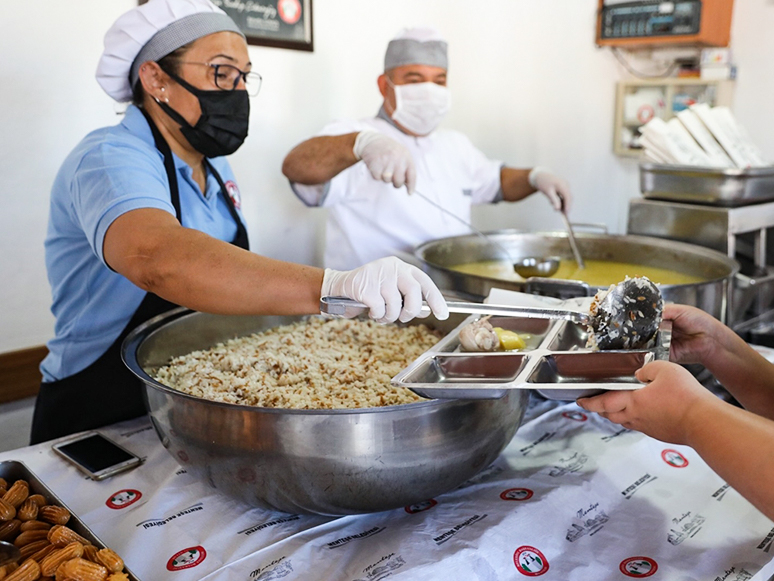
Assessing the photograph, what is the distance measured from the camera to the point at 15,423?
7.10 ft

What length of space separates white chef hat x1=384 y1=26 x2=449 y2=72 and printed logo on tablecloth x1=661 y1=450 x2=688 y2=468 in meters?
1.68

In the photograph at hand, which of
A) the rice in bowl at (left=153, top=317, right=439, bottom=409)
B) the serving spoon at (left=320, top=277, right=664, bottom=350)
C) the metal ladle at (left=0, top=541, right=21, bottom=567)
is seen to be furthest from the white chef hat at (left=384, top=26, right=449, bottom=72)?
the metal ladle at (left=0, top=541, right=21, bottom=567)

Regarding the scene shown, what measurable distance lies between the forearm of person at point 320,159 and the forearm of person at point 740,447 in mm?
1367

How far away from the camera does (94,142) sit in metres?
1.31

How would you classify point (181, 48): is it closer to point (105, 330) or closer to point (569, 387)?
point (105, 330)

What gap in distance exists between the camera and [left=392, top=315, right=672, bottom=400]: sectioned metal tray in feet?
2.78

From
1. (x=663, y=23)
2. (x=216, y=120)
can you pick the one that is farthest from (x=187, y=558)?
(x=663, y=23)

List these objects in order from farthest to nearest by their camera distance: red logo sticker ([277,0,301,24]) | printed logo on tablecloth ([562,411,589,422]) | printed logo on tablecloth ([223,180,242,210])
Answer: red logo sticker ([277,0,301,24]) → printed logo on tablecloth ([223,180,242,210]) → printed logo on tablecloth ([562,411,589,422])

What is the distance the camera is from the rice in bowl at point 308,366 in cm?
104

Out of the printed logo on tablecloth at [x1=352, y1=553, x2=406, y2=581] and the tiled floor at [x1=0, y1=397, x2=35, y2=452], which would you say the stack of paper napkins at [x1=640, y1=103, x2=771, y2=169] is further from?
the tiled floor at [x1=0, y1=397, x2=35, y2=452]

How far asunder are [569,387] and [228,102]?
3.51ft

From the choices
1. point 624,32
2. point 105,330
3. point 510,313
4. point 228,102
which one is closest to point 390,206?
point 228,102

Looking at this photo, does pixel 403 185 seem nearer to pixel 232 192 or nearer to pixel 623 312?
pixel 232 192

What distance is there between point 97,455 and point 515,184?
6.56ft
